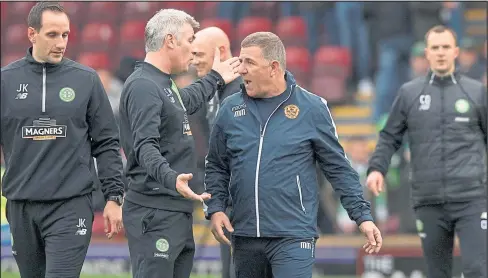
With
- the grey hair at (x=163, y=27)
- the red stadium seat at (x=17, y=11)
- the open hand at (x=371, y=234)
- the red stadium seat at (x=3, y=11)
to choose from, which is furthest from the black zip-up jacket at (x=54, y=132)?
the red stadium seat at (x=3, y=11)

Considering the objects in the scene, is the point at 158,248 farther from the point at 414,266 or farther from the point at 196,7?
the point at 196,7

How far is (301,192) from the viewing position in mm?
6906

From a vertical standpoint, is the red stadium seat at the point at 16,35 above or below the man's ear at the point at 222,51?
above

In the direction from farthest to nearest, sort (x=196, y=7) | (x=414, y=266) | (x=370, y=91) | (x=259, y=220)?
1. (x=196, y=7)
2. (x=370, y=91)
3. (x=414, y=266)
4. (x=259, y=220)

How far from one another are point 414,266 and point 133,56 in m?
5.97

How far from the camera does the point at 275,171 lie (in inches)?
270

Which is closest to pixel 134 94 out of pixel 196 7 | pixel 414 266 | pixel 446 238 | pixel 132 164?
pixel 132 164

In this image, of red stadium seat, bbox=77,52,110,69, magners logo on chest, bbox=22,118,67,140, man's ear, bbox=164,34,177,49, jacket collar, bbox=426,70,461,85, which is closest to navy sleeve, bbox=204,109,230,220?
man's ear, bbox=164,34,177,49

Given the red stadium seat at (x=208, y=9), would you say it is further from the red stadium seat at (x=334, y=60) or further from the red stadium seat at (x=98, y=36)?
the red stadium seat at (x=334, y=60)

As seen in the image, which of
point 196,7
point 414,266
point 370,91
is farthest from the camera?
point 196,7

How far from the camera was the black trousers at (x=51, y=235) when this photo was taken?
6.95m

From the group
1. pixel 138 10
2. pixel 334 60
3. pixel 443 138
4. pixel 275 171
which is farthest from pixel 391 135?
pixel 138 10

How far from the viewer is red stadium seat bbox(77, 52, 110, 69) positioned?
55.9ft

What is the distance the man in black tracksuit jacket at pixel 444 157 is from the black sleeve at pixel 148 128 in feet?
9.22
